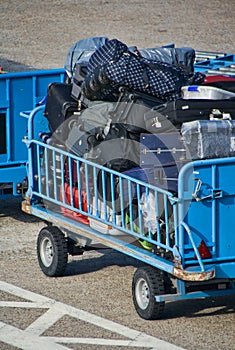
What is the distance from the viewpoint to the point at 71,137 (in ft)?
27.1

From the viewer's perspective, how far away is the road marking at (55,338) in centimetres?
700

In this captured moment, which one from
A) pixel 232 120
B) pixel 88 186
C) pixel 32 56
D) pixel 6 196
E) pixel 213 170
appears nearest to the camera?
pixel 213 170

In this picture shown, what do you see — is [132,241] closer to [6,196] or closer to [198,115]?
[198,115]

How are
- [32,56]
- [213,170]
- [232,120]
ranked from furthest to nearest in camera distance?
1. [32,56]
2. [232,120]
3. [213,170]

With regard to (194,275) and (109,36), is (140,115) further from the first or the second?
(109,36)

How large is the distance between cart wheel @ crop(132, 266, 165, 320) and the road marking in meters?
0.22

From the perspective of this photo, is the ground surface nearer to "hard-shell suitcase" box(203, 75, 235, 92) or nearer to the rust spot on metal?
the rust spot on metal

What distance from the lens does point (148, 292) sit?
7.40 meters

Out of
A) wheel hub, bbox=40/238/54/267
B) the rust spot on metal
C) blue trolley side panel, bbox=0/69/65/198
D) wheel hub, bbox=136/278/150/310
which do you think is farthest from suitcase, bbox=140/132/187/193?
blue trolley side panel, bbox=0/69/65/198

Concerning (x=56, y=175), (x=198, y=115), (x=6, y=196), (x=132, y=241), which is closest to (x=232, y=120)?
(x=198, y=115)

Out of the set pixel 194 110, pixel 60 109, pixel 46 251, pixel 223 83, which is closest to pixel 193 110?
pixel 194 110

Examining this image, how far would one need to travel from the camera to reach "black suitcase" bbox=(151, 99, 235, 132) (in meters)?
7.49

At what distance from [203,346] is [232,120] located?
1.75m

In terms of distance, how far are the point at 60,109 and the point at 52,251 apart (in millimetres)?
1288
